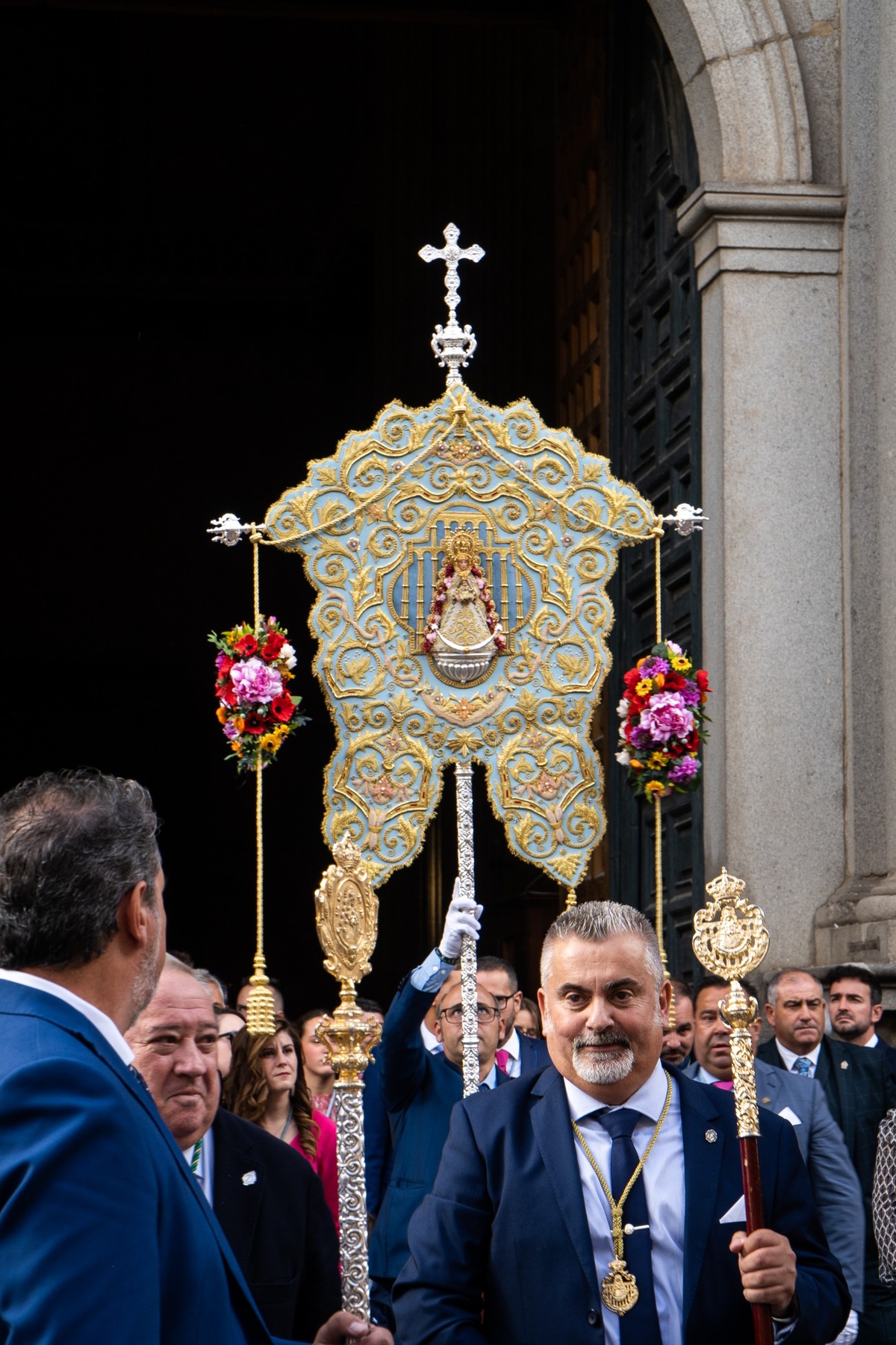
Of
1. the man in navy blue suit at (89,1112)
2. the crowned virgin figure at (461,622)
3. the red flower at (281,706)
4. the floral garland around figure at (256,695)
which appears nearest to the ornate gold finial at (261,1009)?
the floral garland around figure at (256,695)

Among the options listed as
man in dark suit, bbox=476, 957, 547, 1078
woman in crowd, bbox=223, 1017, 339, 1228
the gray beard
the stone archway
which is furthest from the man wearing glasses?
the stone archway

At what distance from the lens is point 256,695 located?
7.23 meters

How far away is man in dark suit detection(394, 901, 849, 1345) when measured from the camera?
3.59 meters

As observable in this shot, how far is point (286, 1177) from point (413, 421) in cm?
377

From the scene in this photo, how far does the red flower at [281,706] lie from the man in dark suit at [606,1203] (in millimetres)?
3453

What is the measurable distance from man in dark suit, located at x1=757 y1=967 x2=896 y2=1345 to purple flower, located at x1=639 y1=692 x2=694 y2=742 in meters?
1.00

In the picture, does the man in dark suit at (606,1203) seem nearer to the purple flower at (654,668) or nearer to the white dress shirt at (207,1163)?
the white dress shirt at (207,1163)

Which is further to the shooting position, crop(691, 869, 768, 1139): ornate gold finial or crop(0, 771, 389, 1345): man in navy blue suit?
crop(691, 869, 768, 1139): ornate gold finial

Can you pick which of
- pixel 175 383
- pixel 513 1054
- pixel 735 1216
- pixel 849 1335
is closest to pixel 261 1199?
pixel 735 1216

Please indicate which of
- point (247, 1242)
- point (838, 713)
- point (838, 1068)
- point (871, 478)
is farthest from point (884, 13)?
point (247, 1242)

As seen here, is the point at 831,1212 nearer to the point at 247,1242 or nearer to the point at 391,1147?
the point at 391,1147

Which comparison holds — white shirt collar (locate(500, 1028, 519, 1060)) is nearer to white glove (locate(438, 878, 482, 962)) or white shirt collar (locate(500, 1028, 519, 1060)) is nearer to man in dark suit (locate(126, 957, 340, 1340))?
white glove (locate(438, 878, 482, 962))

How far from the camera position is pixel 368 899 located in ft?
14.2

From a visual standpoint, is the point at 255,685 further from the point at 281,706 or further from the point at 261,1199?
the point at 261,1199
